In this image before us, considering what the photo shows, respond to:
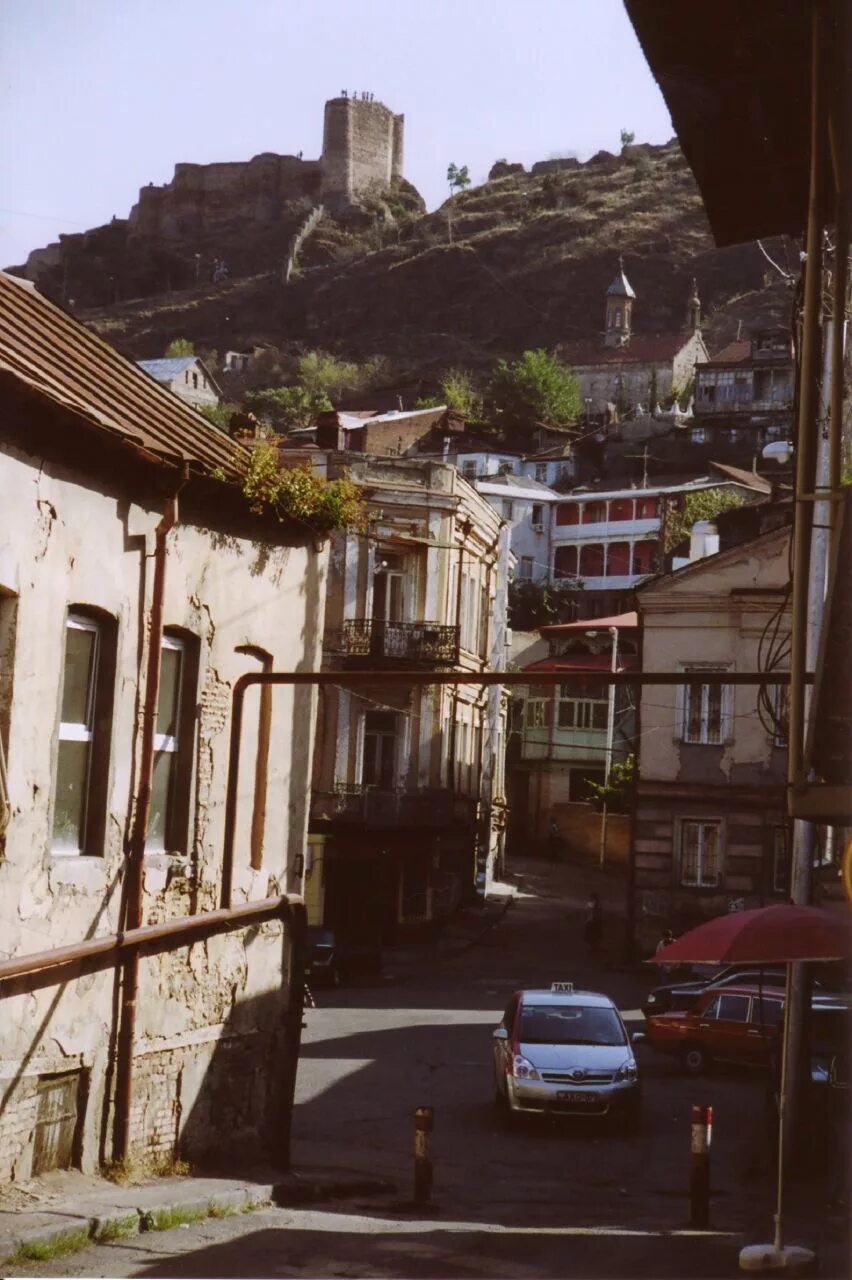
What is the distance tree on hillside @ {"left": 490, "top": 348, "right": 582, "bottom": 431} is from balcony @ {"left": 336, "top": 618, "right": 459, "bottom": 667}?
60.0m

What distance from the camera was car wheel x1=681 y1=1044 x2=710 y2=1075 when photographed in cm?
2453

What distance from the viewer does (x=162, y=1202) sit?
35.9 ft

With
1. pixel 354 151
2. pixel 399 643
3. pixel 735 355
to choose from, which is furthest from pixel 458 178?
pixel 399 643

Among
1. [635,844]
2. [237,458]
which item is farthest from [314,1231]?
[635,844]

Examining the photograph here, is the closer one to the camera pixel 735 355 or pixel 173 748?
pixel 173 748

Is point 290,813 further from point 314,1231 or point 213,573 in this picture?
point 314,1231

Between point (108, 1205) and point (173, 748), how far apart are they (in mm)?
3695

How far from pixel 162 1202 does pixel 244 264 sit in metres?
158

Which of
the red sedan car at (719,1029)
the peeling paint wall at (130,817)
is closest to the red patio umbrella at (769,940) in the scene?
the peeling paint wall at (130,817)

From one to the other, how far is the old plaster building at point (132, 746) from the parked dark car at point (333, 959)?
57.2 ft

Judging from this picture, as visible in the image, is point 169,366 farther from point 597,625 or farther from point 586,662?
point 597,625

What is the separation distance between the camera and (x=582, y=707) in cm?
5825

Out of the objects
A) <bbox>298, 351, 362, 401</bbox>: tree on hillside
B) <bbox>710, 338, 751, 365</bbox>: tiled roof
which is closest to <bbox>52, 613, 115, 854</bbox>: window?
<bbox>710, 338, 751, 365</bbox>: tiled roof

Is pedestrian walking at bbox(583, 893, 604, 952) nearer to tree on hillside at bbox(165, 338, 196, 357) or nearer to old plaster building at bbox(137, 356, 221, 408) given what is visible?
old plaster building at bbox(137, 356, 221, 408)
